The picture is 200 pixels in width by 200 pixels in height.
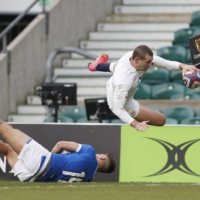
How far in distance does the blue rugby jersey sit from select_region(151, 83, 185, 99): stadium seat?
596 centimetres

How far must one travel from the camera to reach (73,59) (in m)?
18.2

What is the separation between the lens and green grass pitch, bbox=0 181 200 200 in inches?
328

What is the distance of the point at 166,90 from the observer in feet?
52.5

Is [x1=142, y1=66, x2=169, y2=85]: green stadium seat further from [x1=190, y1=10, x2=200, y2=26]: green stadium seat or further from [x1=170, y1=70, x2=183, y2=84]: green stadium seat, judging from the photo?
[x1=190, y1=10, x2=200, y2=26]: green stadium seat

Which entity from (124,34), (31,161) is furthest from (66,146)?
(124,34)

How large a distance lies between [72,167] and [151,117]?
1.94 metres

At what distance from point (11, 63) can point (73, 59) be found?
6.01ft

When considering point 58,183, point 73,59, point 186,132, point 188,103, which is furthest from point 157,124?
point 73,59

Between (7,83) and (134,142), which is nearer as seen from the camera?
(134,142)

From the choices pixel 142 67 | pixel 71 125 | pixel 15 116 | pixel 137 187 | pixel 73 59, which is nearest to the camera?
pixel 137 187

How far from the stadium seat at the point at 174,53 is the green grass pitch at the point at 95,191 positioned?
713 cm

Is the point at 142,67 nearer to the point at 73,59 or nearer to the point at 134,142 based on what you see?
the point at 134,142

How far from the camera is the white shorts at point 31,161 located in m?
9.93

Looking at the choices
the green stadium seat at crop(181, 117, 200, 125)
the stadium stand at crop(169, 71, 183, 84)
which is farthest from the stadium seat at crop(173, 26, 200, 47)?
the green stadium seat at crop(181, 117, 200, 125)
